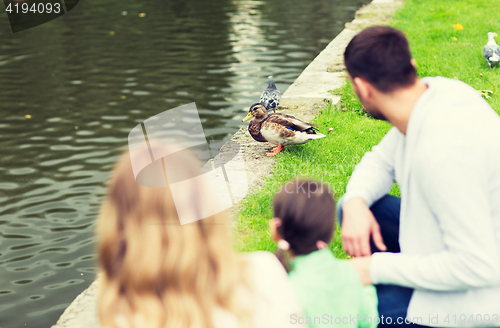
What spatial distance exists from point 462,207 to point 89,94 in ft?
23.3

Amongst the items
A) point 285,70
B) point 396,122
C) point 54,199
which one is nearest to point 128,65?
point 285,70

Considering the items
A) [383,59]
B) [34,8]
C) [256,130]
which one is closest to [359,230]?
[383,59]

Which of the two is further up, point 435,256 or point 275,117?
point 435,256

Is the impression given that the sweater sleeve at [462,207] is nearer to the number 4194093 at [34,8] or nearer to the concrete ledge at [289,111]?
the concrete ledge at [289,111]

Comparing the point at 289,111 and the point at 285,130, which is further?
the point at 289,111

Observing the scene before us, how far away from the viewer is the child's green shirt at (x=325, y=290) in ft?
5.40

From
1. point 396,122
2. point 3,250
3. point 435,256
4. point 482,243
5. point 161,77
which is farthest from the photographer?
point 161,77

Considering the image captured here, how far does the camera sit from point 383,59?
1736mm

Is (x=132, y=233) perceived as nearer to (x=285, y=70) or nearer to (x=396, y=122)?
(x=396, y=122)

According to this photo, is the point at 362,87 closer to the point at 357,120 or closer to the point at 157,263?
the point at 157,263

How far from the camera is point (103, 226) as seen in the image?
1.29 metres

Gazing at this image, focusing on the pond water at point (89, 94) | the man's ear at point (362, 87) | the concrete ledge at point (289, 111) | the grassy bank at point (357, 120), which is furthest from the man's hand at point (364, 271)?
the pond water at point (89, 94)

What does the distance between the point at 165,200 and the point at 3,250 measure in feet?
11.5

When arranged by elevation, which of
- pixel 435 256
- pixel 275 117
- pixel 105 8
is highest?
pixel 435 256
